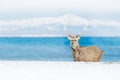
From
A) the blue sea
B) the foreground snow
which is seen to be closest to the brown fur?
the foreground snow

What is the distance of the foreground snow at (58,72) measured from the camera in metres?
6.84

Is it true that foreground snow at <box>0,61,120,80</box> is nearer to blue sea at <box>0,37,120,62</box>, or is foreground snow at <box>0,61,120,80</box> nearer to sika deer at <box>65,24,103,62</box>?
sika deer at <box>65,24,103,62</box>

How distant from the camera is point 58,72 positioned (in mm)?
7273

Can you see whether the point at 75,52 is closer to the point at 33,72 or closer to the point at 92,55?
the point at 92,55

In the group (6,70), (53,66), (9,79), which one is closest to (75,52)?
(53,66)

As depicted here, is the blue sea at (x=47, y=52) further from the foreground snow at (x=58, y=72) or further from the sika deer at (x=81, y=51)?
the foreground snow at (x=58, y=72)

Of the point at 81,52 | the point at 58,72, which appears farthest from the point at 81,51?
the point at 58,72

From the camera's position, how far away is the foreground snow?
6.84 meters

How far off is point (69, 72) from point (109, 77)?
69 cm

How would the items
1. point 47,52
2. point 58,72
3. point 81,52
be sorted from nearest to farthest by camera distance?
point 58,72 < point 81,52 < point 47,52

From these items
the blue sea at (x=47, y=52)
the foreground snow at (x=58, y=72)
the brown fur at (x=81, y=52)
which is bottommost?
the foreground snow at (x=58, y=72)

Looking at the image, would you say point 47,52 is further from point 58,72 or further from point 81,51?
point 58,72

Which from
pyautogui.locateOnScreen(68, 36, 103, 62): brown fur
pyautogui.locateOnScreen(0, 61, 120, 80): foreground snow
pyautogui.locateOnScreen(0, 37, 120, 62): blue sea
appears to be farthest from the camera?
pyautogui.locateOnScreen(0, 37, 120, 62): blue sea

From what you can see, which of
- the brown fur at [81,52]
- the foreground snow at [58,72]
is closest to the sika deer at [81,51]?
the brown fur at [81,52]
